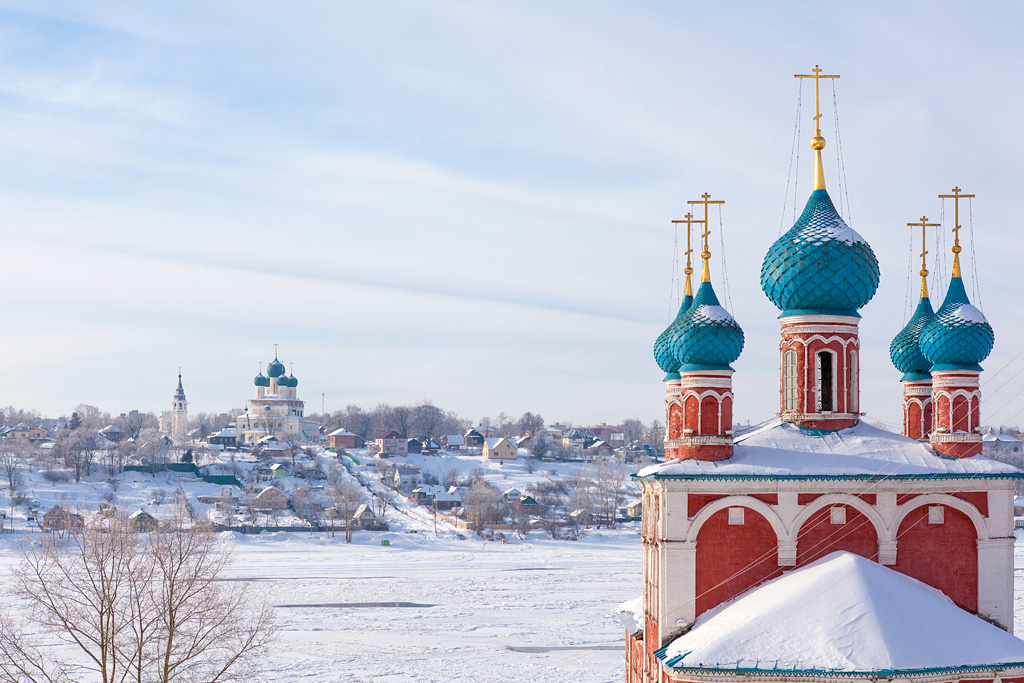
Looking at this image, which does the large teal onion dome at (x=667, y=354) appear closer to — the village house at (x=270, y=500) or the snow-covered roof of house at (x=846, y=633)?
the snow-covered roof of house at (x=846, y=633)

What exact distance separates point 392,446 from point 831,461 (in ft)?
298

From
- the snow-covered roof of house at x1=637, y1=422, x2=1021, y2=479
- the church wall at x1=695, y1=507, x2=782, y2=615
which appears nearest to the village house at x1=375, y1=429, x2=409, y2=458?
the snow-covered roof of house at x1=637, y1=422, x2=1021, y2=479

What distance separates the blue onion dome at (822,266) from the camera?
16156 mm

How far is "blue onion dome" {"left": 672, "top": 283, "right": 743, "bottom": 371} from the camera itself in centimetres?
1698

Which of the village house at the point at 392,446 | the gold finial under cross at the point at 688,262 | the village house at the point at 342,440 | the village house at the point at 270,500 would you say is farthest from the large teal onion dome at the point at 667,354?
the village house at the point at 342,440

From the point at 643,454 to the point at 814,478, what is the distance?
321 feet

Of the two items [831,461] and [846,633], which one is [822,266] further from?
[846,633]

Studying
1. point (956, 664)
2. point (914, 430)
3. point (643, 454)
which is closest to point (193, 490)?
point (643, 454)

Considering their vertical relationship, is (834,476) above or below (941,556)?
above

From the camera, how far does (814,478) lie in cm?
1505

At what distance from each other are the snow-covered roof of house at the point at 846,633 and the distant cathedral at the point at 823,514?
0.08 feet

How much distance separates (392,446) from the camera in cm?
10400

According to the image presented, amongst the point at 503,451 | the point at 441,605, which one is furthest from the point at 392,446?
the point at 441,605

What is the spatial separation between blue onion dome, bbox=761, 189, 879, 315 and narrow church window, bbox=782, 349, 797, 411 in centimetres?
70
